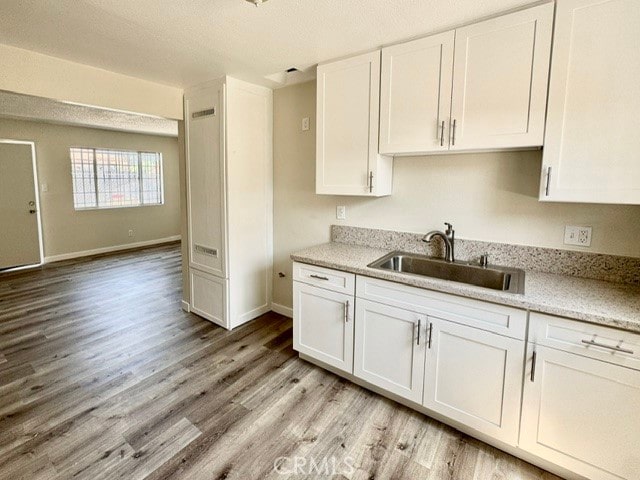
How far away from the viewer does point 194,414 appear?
6.66 ft

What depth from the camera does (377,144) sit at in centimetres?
226

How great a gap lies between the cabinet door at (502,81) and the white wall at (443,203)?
0.31m

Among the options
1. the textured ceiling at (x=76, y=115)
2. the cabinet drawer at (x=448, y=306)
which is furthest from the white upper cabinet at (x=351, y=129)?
the textured ceiling at (x=76, y=115)

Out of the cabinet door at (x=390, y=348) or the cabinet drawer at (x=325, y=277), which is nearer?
the cabinet door at (x=390, y=348)

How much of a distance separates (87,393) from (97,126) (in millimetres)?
5115

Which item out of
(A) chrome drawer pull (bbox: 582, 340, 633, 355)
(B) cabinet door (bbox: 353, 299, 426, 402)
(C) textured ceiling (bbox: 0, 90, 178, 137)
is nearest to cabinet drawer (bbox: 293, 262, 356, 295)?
(B) cabinet door (bbox: 353, 299, 426, 402)

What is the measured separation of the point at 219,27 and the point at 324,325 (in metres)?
2.04

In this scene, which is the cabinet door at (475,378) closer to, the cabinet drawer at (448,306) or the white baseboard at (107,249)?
the cabinet drawer at (448,306)

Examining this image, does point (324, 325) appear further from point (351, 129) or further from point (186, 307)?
point (186, 307)

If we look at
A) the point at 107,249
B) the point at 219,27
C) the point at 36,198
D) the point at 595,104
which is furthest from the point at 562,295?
the point at 107,249

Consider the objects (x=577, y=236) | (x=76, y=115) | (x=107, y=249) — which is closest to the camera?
(x=577, y=236)

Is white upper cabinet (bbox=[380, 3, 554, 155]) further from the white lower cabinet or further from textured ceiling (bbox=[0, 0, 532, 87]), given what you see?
the white lower cabinet

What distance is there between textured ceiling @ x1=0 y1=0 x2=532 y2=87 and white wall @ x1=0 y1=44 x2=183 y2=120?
90 millimetres

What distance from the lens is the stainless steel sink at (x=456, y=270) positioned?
2.00 meters
